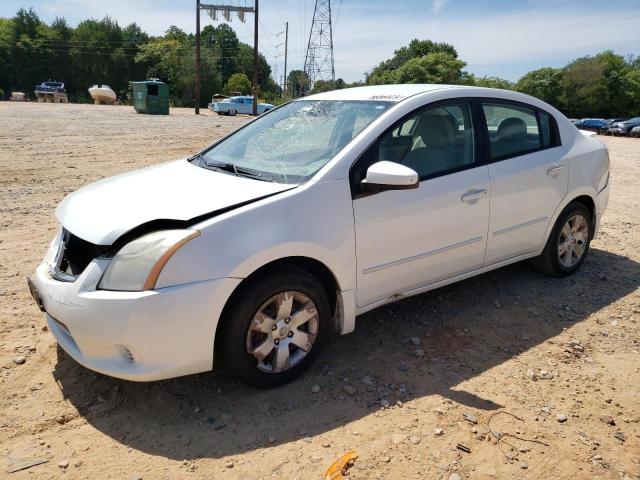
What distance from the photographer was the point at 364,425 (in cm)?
271

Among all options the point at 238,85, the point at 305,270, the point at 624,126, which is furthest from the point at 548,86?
the point at 305,270

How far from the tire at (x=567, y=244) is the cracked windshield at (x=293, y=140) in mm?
2099

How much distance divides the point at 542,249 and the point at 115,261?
138 inches

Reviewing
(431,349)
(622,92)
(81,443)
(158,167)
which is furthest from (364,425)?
(622,92)

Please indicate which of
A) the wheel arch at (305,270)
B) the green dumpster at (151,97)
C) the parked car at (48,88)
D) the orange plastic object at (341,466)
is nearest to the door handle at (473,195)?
the wheel arch at (305,270)

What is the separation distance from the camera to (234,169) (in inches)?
133

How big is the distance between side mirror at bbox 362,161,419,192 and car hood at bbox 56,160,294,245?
1.55ft

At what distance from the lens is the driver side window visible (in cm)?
331

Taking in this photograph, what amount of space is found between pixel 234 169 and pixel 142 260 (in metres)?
1.05

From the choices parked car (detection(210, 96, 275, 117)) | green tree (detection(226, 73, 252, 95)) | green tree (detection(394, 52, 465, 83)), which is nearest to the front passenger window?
parked car (detection(210, 96, 275, 117))

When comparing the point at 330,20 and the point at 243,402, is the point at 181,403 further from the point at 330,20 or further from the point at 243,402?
the point at 330,20

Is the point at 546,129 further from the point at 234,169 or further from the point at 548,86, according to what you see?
Result: the point at 548,86

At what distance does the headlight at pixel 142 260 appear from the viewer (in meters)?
2.51

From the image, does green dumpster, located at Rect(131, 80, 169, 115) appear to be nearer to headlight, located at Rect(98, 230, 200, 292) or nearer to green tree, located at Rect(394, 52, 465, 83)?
green tree, located at Rect(394, 52, 465, 83)
